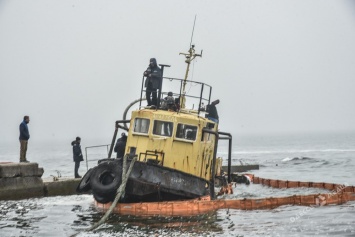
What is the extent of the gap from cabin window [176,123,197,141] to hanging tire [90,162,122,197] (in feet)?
8.08

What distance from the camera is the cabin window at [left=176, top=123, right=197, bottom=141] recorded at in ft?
57.6

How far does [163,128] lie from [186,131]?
2.63ft

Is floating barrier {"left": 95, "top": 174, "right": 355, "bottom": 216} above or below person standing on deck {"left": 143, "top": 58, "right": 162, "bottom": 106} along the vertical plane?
below

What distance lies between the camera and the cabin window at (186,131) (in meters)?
17.5

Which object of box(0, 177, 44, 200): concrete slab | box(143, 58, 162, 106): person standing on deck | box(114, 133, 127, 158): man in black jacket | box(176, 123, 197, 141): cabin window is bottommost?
box(0, 177, 44, 200): concrete slab

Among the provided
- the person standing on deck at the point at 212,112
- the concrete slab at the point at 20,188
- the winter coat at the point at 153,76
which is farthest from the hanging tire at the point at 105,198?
the person standing on deck at the point at 212,112

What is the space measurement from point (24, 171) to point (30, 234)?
20.3 ft

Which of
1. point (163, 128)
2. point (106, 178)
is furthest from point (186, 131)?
point (106, 178)

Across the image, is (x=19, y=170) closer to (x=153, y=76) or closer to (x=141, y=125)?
(x=141, y=125)

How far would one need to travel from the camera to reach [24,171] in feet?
66.4

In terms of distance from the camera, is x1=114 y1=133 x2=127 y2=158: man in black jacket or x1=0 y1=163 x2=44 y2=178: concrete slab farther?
x1=0 y1=163 x2=44 y2=178: concrete slab

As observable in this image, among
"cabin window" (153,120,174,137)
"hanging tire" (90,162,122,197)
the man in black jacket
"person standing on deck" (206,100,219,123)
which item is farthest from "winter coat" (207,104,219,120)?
"hanging tire" (90,162,122,197)

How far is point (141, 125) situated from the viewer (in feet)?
59.1

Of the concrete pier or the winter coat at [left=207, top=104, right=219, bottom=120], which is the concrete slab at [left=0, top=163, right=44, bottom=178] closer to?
the concrete pier
